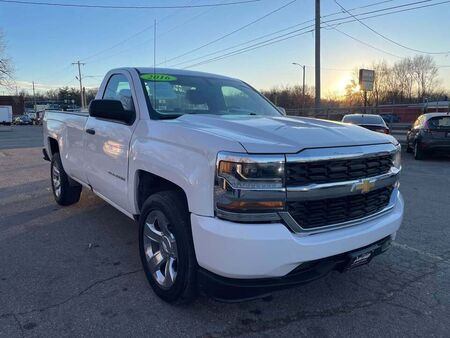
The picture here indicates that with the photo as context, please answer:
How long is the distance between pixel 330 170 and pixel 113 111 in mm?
1995

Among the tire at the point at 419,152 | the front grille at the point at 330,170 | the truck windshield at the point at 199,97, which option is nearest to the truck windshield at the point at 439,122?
the tire at the point at 419,152

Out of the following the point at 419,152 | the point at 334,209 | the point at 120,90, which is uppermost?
the point at 120,90

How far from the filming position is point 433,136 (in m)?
12.8

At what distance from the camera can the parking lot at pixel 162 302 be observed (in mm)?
2936

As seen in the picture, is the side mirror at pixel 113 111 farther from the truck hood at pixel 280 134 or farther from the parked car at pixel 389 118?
the parked car at pixel 389 118

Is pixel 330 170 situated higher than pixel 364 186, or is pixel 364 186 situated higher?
pixel 330 170

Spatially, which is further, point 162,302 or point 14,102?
point 14,102

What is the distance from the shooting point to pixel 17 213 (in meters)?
5.94

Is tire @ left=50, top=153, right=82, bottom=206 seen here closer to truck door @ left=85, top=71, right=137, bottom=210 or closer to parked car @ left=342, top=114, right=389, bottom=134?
truck door @ left=85, top=71, right=137, bottom=210

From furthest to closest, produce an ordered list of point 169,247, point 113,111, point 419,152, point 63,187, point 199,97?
point 419,152
point 63,187
point 199,97
point 113,111
point 169,247

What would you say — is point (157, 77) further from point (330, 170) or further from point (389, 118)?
point (389, 118)

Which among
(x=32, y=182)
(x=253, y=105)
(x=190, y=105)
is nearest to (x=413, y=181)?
(x=253, y=105)

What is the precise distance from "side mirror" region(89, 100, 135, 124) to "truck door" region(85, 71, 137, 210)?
81 mm

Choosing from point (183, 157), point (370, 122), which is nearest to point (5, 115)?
point (370, 122)
